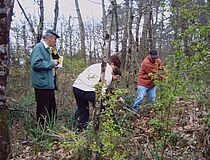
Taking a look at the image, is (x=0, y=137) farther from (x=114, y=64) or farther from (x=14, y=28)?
(x=14, y=28)

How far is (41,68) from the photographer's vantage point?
534 cm

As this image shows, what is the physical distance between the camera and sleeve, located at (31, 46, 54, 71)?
5312 mm

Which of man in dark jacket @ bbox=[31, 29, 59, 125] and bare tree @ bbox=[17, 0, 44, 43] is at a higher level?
bare tree @ bbox=[17, 0, 44, 43]

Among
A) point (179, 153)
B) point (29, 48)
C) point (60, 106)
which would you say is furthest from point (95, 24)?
point (179, 153)

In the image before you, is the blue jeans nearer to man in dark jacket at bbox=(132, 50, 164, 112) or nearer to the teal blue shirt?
man in dark jacket at bbox=(132, 50, 164, 112)

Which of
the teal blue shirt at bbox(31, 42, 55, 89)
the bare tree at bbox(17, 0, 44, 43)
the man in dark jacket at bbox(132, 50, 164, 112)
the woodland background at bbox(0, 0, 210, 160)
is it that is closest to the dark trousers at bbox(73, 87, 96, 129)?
the woodland background at bbox(0, 0, 210, 160)

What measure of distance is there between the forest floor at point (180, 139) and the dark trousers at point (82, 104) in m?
0.64

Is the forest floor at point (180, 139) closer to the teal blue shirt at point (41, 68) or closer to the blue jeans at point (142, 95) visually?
the blue jeans at point (142, 95)

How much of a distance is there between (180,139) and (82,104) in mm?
1676

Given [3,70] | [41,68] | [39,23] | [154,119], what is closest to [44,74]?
[41,68]

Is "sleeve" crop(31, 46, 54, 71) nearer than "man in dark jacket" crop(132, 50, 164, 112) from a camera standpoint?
Yes

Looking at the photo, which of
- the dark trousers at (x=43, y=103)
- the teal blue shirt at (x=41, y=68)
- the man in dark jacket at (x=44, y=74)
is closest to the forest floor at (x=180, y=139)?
the dark trousers at (x=43, y=103)

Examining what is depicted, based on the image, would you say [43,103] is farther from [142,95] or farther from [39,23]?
[39,23]

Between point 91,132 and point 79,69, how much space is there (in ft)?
18.2
